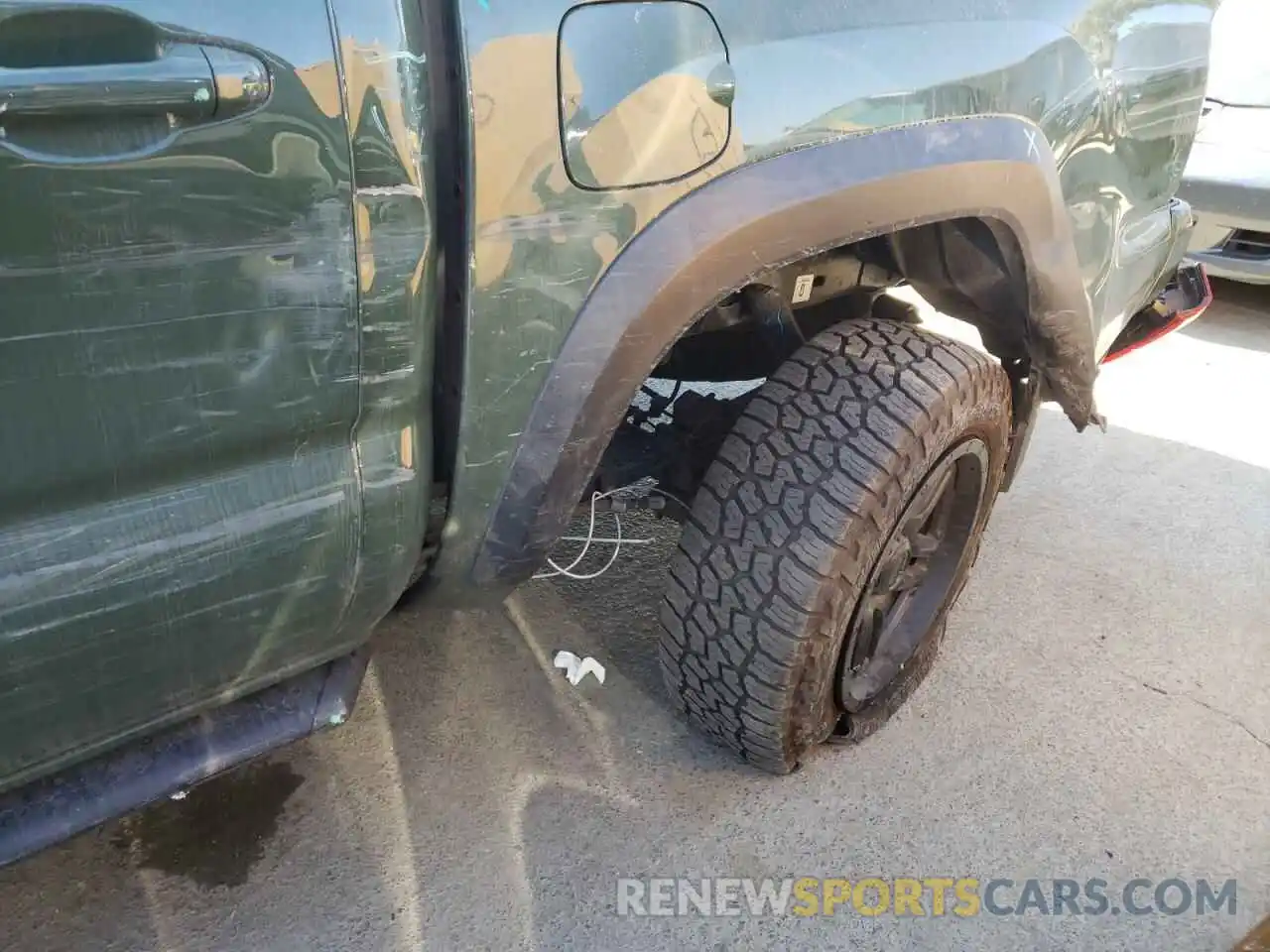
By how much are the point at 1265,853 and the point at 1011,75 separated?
1.58 m

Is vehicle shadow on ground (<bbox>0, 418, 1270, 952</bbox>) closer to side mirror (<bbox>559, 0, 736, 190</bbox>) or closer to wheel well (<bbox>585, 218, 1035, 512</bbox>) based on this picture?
wheel well (<bbox>585, 218, 1035, 512</bbox>)

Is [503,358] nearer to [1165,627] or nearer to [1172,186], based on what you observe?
[1172,186]

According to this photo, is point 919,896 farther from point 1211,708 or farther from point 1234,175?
point 1234,175

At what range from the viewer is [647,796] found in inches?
81.2

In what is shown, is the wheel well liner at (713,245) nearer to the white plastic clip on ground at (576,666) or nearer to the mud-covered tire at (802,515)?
the mud-covered tire at (802,515)

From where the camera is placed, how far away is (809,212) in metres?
1.48

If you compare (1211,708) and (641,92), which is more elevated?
(641,92)

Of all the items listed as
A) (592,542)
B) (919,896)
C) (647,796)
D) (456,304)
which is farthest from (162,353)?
(592,542)

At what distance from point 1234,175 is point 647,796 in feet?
13.5

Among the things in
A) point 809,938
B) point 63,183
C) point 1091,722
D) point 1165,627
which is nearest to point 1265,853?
point 1091,722

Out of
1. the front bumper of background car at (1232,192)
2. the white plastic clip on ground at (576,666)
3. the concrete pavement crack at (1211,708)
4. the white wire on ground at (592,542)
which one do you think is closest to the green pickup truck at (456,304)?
the white plastic clip on ground at (576,666)

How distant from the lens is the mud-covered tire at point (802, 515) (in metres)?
1.78

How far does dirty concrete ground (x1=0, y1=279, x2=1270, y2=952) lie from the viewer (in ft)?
5.94

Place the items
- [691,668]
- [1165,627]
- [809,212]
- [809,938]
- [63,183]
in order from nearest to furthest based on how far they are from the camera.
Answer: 1. [63,183]
2. [809,212]
3. [809,938]
4. [691,668]
5. [1165,627]
